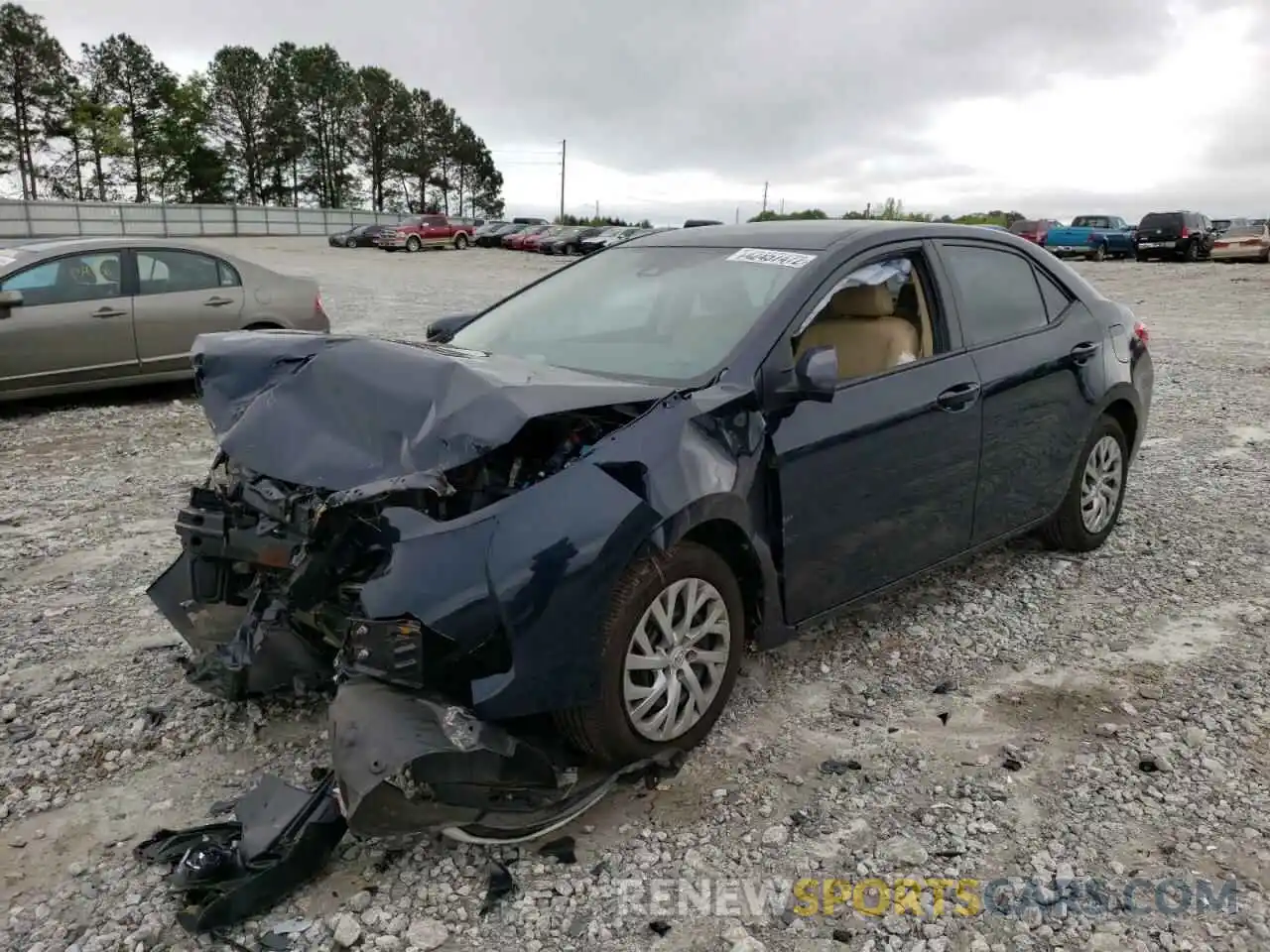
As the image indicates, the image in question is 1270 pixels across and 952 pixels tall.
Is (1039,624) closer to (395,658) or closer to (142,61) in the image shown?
(395,658)

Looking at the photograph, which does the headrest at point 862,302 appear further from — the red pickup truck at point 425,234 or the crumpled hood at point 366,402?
the red pickup truck at point 425,234

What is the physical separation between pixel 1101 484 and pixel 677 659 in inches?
122

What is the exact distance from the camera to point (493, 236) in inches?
1948

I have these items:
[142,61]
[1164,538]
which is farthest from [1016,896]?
[142,61]

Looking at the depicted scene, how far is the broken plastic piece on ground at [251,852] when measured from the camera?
2484 millimetres

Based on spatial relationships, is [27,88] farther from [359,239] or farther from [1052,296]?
[1052,296]

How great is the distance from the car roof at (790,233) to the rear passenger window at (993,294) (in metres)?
0.15

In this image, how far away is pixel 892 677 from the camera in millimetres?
3865

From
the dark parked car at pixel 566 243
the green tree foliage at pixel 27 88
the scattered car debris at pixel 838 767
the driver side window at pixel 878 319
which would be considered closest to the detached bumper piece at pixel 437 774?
Answer: the scattered car debris at pixel 838 767

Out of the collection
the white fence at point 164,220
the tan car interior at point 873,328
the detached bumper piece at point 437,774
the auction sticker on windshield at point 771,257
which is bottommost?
the detached bumper piece at point 437,774

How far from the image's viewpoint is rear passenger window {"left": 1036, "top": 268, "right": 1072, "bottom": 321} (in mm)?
4762

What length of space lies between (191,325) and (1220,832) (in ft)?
28.0

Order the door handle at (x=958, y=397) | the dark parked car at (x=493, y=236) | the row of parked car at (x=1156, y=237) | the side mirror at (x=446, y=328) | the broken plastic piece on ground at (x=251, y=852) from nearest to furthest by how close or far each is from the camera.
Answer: the broken plastic piece on ground at (x=251, y=852)
the door handle at (x=958, y=397)
the side mirror at (x=446, y=328)
the row of parked car at (x=1156, y=237)
the dark parked car at (x=493, y=236)

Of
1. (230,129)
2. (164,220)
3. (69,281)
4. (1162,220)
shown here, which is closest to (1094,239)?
(1162,220)
